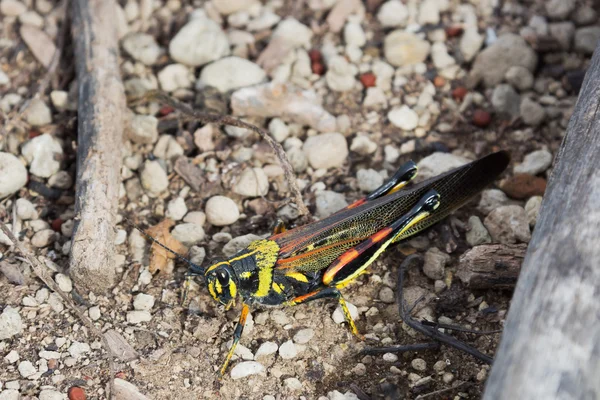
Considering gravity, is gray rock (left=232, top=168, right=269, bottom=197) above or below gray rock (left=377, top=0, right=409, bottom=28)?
below

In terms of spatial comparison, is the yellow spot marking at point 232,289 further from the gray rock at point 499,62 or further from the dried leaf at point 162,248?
the gray rock at point 499,62

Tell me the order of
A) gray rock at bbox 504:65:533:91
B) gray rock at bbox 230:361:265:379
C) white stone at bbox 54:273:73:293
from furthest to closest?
1. gray rock at bbox 504:65:533:91
2. white stone at bbox 54:273:73:293
3. gray rock at bbox 230:361:265:379

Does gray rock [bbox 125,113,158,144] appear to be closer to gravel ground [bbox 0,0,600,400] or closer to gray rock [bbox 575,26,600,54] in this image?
gravel ground [bbox 0,0,600,400]

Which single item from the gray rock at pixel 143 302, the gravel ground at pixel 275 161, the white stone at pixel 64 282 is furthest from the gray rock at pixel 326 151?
the white stone at pixel 64 282

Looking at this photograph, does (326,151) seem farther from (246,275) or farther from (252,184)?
(246,275)

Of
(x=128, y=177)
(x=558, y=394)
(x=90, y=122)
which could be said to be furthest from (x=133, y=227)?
(x=558, y=394)

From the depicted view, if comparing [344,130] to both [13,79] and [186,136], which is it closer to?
[186,136]

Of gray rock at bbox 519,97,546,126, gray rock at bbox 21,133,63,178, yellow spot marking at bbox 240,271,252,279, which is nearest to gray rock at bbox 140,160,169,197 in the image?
gray rock at bbox 21,133,63,178
